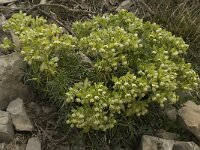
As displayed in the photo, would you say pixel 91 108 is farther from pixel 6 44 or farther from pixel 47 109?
pixel 6 44

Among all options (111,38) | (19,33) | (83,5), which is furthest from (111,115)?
(83,5)

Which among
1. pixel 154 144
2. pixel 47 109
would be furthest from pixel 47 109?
pixel 154 144

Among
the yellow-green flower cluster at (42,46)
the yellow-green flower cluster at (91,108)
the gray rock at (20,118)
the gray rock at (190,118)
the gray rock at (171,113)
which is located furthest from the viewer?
the gray rock at (171,113)

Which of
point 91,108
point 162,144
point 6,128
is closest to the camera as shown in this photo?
point 91,108

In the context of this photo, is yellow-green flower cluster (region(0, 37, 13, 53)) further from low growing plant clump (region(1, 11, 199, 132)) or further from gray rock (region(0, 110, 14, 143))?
gray rock (region(0, 110, 14, 143))

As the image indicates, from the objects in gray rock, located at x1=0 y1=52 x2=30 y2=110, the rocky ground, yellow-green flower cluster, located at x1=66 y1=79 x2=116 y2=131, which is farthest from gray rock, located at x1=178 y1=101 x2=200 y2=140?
gray rock, located at x1=0 y1=52 x2=30 y2=110

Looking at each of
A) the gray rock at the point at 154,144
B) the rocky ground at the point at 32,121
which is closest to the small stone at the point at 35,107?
the rocky ground at the point at 32,121

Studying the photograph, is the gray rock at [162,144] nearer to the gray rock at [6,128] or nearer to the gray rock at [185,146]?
the gray rock at [185,146]
